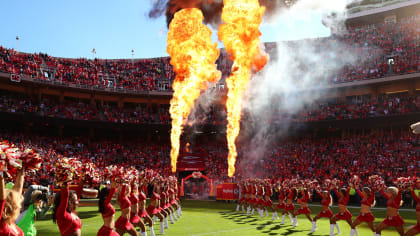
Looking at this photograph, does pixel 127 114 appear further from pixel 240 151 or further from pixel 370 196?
pixel 370 196

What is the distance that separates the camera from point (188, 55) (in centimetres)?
3425

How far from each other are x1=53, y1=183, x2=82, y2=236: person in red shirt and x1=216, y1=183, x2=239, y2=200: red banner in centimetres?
2423

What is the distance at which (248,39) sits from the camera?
3095 cm

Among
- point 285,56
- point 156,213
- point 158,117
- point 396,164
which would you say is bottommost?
point 156,213

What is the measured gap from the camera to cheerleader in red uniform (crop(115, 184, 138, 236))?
9.59m

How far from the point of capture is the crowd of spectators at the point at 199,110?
124 ft

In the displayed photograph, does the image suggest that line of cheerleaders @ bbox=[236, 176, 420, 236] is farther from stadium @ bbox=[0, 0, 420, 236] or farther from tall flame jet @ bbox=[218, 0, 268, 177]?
tall flame jet @ bbox=[218, 0, 268, 177]

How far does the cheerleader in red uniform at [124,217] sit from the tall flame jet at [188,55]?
80.0ft

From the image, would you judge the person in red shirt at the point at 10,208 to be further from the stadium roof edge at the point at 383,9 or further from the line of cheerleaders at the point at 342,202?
the stadium roof edge at the point at 383,9

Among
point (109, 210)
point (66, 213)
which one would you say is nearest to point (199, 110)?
Result: point (109, 210)

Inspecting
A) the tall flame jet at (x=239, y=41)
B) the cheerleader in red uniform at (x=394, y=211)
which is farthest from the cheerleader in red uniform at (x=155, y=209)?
the tall flame jet at (x=239, y=41)

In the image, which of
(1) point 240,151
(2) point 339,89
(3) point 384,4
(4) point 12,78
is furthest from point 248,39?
(3) point 384,4

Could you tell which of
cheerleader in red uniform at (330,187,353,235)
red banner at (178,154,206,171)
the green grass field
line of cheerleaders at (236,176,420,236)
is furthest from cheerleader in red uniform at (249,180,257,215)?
red banner at (178,154,206,171)

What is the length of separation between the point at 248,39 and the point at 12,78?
23.5 m
